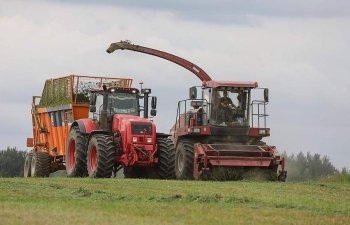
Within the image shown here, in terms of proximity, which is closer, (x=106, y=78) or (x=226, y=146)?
(x=226, y=146)

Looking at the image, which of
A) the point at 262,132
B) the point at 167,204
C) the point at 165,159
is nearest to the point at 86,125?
the point at 165,159

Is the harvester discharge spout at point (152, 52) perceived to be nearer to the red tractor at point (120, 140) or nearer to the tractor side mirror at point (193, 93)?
the red tractor at point (120, 140)

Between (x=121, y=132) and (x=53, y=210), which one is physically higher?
(x=121, y=132)

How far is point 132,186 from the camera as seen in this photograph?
22.8 metres

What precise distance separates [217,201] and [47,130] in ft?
59.3

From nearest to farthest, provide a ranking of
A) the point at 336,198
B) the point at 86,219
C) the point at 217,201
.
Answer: the point at 86,219, the point at 217,201, the point at 336,198

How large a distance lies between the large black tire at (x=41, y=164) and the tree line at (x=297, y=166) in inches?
353

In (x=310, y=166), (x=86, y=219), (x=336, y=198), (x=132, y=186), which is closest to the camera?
(x=86, y=219)

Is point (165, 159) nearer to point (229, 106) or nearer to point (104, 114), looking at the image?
point (104, 114)

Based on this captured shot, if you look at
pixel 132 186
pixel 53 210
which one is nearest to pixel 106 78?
pixel 132 186

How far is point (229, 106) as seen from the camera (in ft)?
99.1

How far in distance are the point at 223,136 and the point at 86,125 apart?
181 inches

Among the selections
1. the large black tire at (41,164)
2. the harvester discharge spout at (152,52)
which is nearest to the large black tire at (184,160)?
the large black tire at (41,164)

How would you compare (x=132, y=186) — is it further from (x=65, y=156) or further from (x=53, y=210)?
(x=65, y=156)
